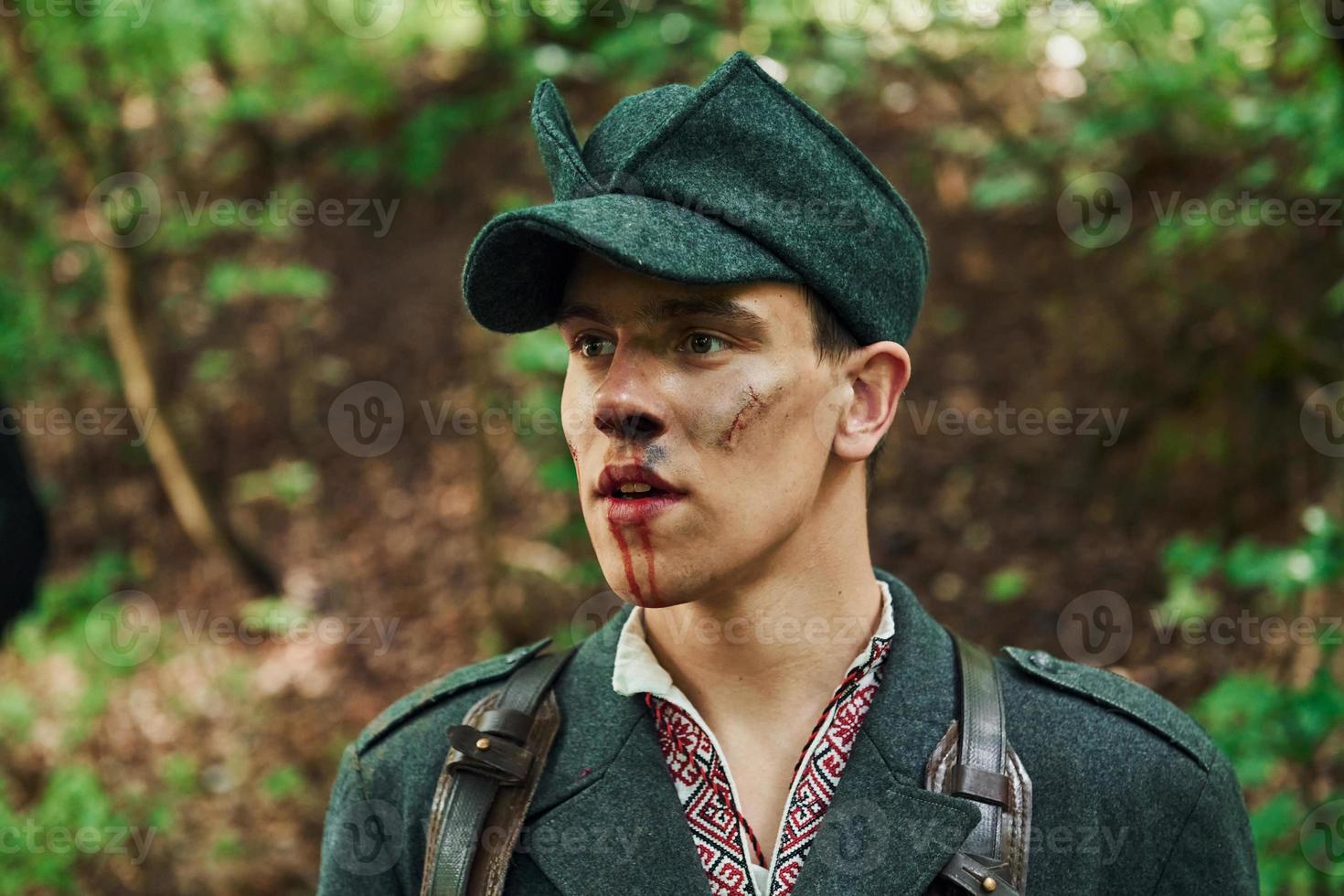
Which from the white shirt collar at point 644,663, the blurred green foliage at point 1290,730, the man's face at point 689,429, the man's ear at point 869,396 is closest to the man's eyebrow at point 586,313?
the man's face at point 689,429

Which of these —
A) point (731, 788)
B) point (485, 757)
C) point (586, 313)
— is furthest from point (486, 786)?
point (586, 313)

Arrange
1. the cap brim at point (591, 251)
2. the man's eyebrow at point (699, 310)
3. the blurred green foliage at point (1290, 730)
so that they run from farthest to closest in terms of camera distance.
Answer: the blurred green foliage at point (1290, 730) < the man's eyebrow at point (699, 310) < the cap brim at point (591, 251)

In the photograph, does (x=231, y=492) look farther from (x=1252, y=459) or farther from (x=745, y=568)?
(x=745, y=568)

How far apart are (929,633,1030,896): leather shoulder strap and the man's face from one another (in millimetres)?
452

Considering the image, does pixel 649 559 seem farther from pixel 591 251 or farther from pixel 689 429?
pixel 591 251

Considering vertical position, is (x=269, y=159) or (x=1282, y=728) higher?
(x=269, y=159)

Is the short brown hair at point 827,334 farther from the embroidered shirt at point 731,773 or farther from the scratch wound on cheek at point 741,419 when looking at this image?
the embroidered shirt at point 731,773

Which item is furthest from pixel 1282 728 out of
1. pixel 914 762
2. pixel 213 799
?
pixel 213 799

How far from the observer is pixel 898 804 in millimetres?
1853

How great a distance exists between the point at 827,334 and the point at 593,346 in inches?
15.3

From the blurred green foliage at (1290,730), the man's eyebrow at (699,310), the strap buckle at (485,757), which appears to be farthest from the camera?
the blurred green foliage at (1290,730)

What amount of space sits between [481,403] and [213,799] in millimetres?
2434

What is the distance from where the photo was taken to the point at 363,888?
1986 millimetres

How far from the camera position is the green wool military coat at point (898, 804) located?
1.84 metres
